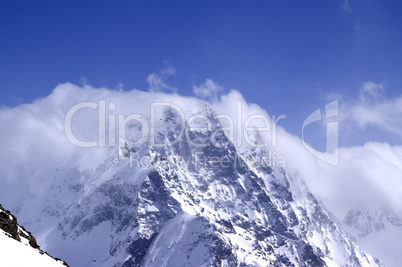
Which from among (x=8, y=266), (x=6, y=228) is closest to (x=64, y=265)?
(x=6, y=228)

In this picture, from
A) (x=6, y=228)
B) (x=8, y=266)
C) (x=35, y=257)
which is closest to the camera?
(x=8, y=266)

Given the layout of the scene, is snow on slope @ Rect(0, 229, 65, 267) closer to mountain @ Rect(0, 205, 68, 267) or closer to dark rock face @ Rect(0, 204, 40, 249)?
mountain @ Rect(0, 205, 68, 267)

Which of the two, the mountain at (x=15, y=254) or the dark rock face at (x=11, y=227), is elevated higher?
the dark rock face at (x=11, y=227)

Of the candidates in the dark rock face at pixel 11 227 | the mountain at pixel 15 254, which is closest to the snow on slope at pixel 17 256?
the mountain at pixel 15 254

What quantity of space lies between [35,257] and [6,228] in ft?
24.3

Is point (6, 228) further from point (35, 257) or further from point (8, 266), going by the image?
point (8, 266)

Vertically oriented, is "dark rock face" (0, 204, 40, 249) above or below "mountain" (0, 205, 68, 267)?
above

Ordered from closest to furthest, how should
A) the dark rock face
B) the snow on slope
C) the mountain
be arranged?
the snow on slope
the mountain
the dark rock face

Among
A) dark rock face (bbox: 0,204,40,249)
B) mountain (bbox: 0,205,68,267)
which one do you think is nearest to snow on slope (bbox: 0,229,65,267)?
mountain (bbox: 0,205,68,267)

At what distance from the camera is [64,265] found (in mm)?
48625

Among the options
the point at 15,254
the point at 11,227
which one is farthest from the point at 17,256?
the point at 11,227

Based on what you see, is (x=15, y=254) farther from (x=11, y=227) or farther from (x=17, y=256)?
(x=11, y=227)

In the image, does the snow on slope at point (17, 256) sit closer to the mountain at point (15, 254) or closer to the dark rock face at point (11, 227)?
the mountain at point (15, 254)

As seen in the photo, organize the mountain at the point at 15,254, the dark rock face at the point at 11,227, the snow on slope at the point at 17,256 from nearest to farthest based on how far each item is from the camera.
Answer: the snow on slope at the point at 17,256 → the mountain at the point at 15,254 → the dark rock face at the point at 11,227
